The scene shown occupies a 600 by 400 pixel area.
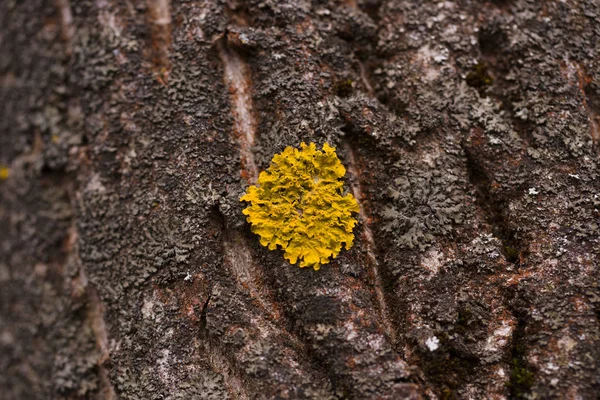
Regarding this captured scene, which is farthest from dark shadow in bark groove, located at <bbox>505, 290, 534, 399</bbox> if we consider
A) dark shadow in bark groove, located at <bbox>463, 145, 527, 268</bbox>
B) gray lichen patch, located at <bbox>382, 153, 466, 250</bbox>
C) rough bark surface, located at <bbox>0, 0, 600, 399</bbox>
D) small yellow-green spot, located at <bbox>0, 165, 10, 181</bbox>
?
small yellow-green spot, located at <bbox>0, 165, 10, 181</bbox>

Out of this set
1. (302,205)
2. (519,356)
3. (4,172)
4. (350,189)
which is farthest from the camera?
(4,172)

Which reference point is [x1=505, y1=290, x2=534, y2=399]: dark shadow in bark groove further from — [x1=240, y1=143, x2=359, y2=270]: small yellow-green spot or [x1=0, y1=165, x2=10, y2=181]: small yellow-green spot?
[x1=0, y1=165, x2=10, y2=181]: small yellow-green spot

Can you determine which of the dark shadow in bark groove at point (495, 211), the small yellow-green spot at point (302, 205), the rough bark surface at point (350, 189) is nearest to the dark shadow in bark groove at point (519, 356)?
the rough bark surface at point (350, 189)

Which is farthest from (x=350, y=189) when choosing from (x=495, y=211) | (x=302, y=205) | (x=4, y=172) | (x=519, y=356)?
(x=4, y=172)

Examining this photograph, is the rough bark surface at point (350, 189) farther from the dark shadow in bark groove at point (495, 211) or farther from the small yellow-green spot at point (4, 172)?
the small yellow-green spot at point (4, 172)

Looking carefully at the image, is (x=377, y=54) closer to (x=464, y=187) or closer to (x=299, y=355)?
(x=464, y=187)

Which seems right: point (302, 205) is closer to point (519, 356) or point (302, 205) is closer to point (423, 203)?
point (423, 203)
